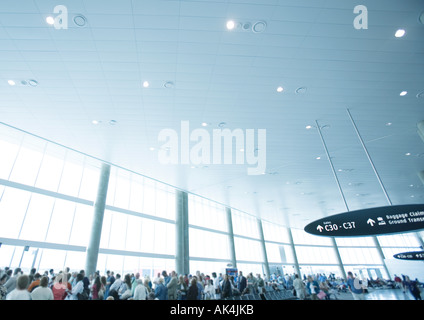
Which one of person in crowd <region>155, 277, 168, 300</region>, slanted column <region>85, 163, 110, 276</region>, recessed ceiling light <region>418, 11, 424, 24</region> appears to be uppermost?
recessed ceiling light <region>418, 11, 424, 24</region>

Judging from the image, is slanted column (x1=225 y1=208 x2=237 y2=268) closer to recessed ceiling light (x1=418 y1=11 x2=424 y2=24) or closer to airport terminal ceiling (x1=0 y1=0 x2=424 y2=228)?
airport terminal ceiling (x1=0 y1=0 x2=424 y2=228)

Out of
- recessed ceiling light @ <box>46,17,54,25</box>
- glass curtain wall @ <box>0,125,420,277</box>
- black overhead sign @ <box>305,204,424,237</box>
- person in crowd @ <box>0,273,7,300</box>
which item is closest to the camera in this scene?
black overhead sign @ <box>305,204,424,237</box>

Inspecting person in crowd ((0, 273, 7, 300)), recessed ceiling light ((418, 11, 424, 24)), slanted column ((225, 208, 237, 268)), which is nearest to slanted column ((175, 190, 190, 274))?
slanted column ((225, 208, 237, 268))

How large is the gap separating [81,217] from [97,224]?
925mm

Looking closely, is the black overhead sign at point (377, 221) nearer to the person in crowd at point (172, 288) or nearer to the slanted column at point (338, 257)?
the person in crowd at point (172, 288)

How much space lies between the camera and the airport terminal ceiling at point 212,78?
4.36 meters

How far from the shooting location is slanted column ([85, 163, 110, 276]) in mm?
8633

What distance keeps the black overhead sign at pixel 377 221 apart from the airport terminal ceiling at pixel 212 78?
373 centimetres

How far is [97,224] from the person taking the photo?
9320mm

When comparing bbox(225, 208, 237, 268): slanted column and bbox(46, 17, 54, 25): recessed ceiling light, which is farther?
bbox(225, 208, 237, 268): slanted column

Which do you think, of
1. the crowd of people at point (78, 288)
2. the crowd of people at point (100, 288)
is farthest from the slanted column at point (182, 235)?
the crowd of people at point (78, 288)

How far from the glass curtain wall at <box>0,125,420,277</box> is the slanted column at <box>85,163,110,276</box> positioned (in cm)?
37

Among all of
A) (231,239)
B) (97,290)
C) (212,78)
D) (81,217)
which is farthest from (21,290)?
(231,239)

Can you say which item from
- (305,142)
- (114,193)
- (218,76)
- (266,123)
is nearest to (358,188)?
(305,142)
